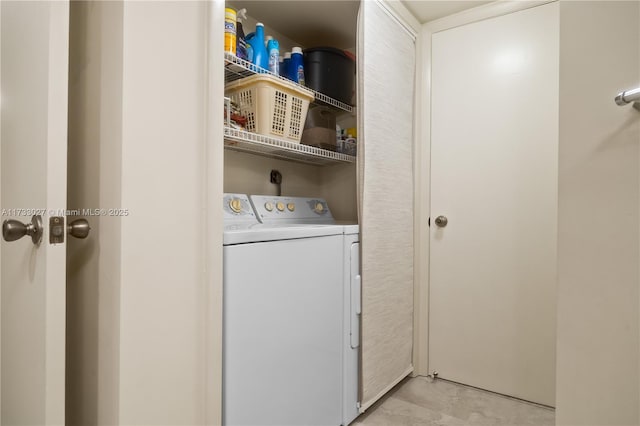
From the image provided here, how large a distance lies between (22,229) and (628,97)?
1.35 m

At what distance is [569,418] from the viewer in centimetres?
97

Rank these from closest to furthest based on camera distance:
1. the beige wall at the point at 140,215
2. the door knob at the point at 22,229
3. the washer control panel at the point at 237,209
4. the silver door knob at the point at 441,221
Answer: the door knob at the point at 22,229 → the beige wall at the point at 140,215 → the washer control panel at the point at 237,209 → the silver door knob at the point at 441,221

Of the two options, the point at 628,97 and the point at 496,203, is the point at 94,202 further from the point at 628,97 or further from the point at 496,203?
the point at 496,203

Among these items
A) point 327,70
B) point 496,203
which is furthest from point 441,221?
point 327,70

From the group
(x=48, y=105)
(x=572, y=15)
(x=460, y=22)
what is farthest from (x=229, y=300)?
(x=460, y=22)

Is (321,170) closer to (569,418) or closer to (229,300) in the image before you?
(229,300)

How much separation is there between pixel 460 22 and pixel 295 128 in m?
1.28

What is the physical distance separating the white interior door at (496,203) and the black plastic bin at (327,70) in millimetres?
629

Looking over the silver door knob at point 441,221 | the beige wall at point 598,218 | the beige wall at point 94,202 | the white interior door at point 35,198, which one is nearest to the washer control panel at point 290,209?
the silver door knob at point 441,221

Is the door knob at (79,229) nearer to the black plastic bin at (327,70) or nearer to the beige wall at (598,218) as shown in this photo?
the beige wall at (598,218)

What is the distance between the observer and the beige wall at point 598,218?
0.87 meters

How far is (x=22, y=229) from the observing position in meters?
0.75

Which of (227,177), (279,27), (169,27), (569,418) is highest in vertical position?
(279,27)

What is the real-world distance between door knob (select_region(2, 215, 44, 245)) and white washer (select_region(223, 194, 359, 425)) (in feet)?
1.53
